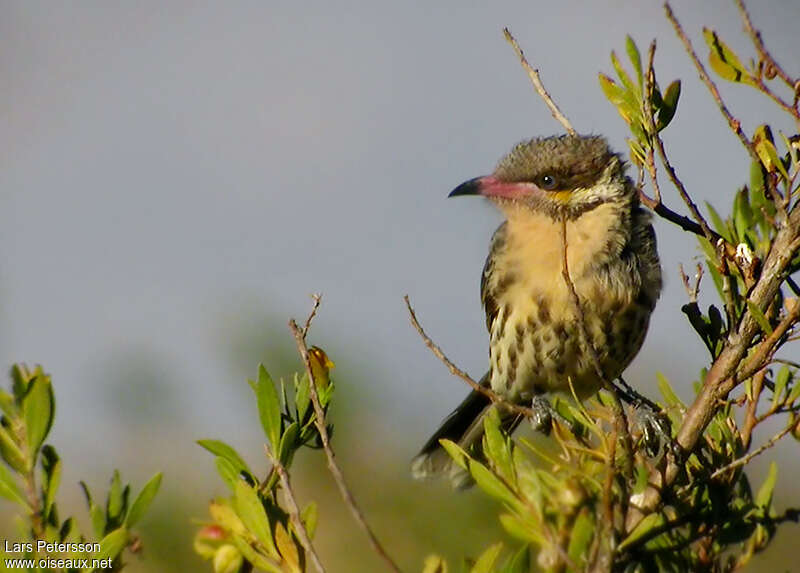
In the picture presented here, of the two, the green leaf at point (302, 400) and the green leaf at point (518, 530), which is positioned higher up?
the green leaf at point (302, 400)

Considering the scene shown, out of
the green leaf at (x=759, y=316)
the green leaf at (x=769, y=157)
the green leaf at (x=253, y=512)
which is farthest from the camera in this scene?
the green leaf at (x=769, y=157)

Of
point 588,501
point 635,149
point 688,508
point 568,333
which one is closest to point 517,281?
point 568,333

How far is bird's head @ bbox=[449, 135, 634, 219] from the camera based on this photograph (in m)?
4.16

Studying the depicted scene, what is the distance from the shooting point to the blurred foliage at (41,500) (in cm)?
178

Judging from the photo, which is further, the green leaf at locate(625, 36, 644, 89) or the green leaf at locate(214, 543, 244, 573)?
the green leaf at locate(625, 36, 644, 89)

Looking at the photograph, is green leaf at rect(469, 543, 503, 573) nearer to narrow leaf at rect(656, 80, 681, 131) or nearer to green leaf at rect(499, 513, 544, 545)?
green leaf at rect(499, 513, 544, 545)

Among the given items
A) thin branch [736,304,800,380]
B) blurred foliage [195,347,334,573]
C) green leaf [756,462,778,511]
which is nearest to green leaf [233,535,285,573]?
blurred foliage [195,347,334,573]

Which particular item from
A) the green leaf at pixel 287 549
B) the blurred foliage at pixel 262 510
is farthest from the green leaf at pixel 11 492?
the green leaf at pixel 287 549

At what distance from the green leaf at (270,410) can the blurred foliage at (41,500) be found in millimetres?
206

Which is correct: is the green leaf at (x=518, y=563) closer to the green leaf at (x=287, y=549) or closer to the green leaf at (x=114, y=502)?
the green leaf at (x=287, y=549)

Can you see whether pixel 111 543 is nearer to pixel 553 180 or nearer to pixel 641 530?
pixel 641 530

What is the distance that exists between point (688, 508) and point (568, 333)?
5.51 ft

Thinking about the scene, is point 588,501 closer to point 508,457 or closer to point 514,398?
point 508,457

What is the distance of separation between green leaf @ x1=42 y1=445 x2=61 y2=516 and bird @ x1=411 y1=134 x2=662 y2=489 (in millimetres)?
2118
